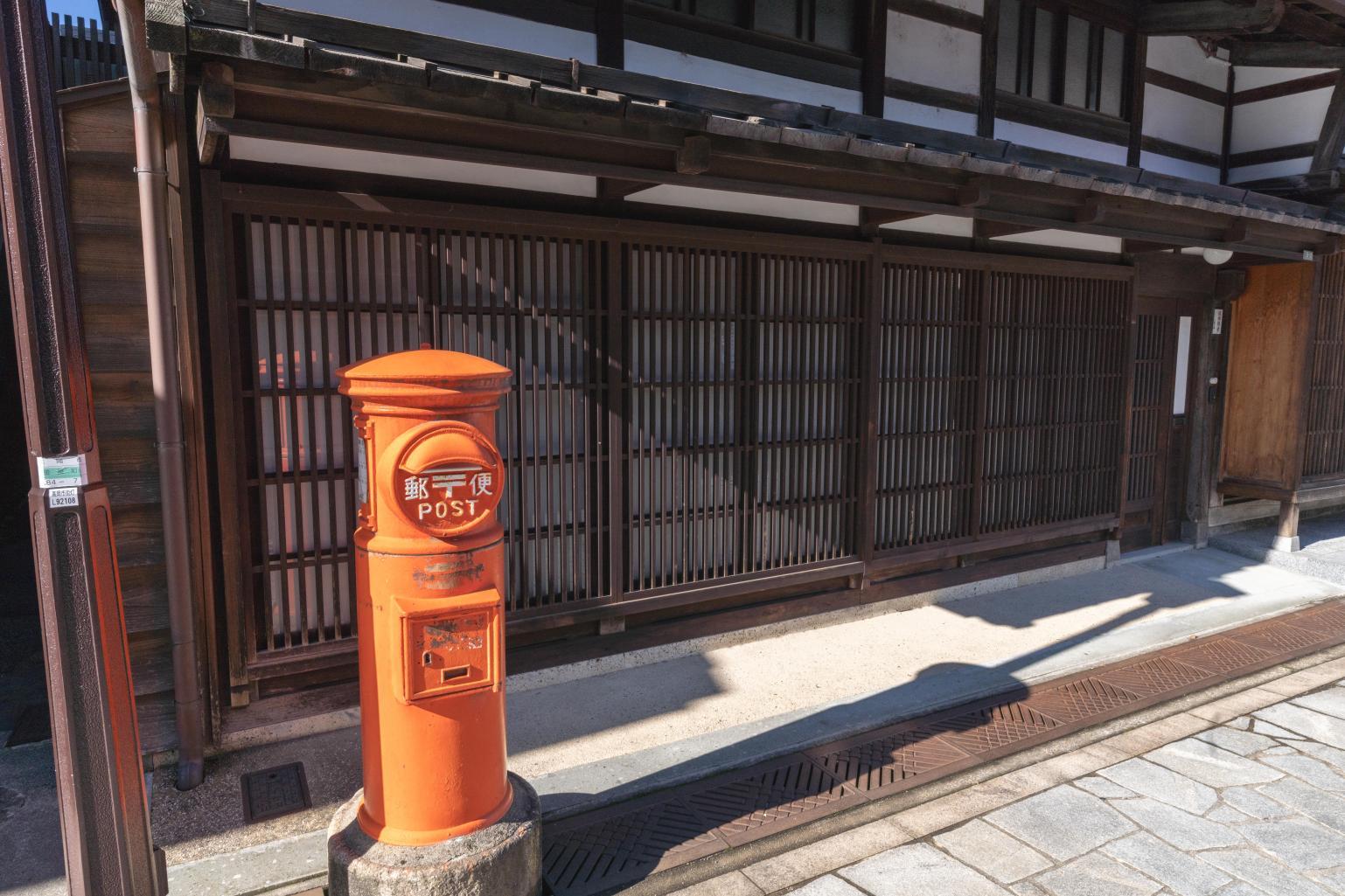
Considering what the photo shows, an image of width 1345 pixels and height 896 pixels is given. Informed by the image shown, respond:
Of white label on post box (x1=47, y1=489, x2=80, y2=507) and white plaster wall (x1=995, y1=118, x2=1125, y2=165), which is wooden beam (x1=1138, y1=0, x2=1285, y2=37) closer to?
white plaster wall (x1=995, y1=118, x2=1125, y2=165)

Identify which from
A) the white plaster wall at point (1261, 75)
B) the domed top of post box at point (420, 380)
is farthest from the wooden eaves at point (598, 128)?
the white plaster wall at point (1261, 75)

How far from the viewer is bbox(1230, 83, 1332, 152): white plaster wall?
8.69 meters

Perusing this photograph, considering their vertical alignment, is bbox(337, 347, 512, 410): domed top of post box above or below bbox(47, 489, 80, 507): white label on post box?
above

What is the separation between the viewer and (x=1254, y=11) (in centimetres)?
671

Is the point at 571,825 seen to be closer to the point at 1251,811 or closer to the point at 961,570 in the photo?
the point at 1251,811

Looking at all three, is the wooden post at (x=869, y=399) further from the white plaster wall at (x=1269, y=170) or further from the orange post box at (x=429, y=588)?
the white plaster wall at (x=1269, y=170)

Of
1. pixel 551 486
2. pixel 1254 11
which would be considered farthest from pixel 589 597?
pixel 1254 11

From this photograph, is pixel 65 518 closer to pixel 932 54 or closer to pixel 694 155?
pixel 694 155

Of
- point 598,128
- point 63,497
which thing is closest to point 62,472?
point 63,497

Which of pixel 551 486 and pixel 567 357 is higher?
pixel 567 357

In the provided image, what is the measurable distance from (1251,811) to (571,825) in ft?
11.3

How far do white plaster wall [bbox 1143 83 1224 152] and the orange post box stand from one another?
26.4 feet

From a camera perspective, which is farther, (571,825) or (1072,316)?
(1072,316)

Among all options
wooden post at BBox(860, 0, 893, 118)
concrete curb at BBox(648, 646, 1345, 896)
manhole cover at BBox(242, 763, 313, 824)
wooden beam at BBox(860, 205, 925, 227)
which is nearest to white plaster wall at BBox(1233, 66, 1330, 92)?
wooden post at BBox(860, 0, 893, 118)
